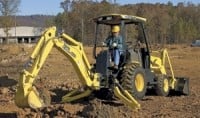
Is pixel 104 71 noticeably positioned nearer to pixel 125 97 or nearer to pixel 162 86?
pixel 125 97

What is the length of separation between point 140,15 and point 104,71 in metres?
78.1

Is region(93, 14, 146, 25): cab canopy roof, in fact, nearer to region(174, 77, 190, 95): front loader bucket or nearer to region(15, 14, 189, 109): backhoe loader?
region(15, 14, 189, 109): backhoe loader

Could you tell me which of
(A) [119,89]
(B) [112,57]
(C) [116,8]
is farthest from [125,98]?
(C) [116,8]

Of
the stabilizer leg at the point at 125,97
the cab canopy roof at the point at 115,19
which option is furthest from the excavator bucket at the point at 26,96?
the cab canopy roof at the point at 115,19

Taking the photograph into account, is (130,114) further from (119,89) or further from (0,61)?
(0,61)

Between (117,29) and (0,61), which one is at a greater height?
(117,29)

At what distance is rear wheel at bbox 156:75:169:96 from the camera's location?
1686 centimetres

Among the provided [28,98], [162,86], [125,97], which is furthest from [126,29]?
[28,98]

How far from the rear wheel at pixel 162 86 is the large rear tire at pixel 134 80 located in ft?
4.88

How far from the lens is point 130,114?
12.7m

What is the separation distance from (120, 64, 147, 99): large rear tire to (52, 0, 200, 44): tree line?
171 feet

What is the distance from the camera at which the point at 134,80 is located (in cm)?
1472

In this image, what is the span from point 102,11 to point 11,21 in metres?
12.8

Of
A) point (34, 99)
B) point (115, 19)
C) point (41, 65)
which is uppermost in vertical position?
point (115, 19)
